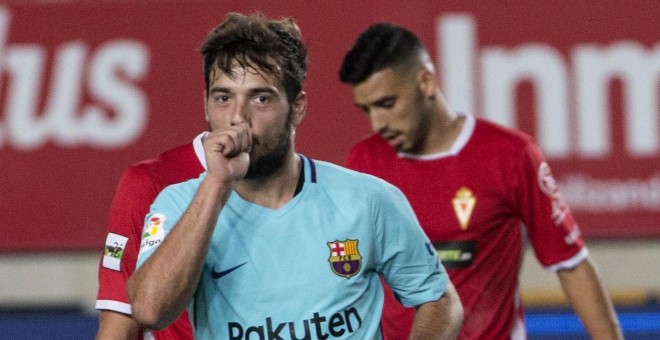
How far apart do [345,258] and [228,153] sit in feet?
1.21

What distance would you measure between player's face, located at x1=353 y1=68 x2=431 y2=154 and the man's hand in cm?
172

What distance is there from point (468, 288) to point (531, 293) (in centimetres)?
303

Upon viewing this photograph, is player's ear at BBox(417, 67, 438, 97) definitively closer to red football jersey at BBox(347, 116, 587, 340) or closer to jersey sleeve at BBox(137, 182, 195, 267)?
red football jersey at BBox(347, 116, 587, 340)

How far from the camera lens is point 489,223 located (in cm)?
410

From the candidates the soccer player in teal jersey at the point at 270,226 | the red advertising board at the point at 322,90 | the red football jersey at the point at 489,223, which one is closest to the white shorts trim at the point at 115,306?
the soccer player in teal jersey at the point at 270,226

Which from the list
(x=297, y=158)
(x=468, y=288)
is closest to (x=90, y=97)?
(x=468, y=288)

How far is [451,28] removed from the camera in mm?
6320

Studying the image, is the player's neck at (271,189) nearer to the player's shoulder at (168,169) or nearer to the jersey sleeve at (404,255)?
the jersey sleeve at (404,255)

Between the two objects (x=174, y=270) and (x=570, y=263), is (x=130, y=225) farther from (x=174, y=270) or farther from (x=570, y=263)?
(x=570, y=263)

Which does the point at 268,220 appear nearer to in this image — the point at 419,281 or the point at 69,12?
the point at 419,281

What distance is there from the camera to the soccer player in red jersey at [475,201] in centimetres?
407

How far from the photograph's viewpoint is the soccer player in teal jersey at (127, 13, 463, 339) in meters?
2.50

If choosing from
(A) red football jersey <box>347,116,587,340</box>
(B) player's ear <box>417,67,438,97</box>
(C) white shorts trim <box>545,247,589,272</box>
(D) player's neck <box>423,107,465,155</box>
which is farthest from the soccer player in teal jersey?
(B) player's ear <box>417,67,438,97</box>

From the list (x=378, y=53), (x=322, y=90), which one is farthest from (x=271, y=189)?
(x=322, y=90)
